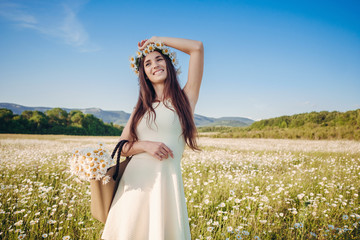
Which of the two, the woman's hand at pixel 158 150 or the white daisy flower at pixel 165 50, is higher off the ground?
the white daisy flower at pixel 165 50

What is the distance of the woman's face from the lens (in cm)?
212

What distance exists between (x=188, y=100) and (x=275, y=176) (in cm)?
441

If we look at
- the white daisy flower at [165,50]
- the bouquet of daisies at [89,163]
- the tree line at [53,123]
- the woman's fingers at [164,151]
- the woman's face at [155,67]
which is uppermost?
the white daisy flower at [165,50]

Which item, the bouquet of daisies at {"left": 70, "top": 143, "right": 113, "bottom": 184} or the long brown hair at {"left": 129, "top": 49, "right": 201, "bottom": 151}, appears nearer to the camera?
the bouquet of daisies at {"left": 70, "top": 143, "right": 113, "bottom": 184}

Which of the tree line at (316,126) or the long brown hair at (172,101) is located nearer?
the long brown hair at (172,101)

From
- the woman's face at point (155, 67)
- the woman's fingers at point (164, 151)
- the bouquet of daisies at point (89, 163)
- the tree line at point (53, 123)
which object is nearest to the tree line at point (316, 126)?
the woman's face at point (155, 67)

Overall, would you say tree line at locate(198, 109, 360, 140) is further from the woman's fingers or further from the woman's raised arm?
the woman's fingers

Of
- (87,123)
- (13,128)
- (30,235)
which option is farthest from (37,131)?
(30,235)

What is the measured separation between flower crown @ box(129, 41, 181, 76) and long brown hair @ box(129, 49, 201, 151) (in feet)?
0.15

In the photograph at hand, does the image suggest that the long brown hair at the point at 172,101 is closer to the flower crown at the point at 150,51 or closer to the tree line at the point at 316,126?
the flower crown at the point at 150,51

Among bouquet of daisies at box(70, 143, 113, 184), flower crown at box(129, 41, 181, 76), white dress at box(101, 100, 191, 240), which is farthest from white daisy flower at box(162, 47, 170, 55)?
bouquet of daisies at box(70, 143, 113, 184)

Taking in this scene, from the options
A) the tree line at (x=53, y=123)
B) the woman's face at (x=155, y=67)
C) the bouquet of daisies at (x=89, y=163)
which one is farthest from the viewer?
the tree line at (x=53, y=123)

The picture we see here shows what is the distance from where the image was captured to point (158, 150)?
1700 millimetres

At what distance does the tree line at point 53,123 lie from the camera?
4272cm
